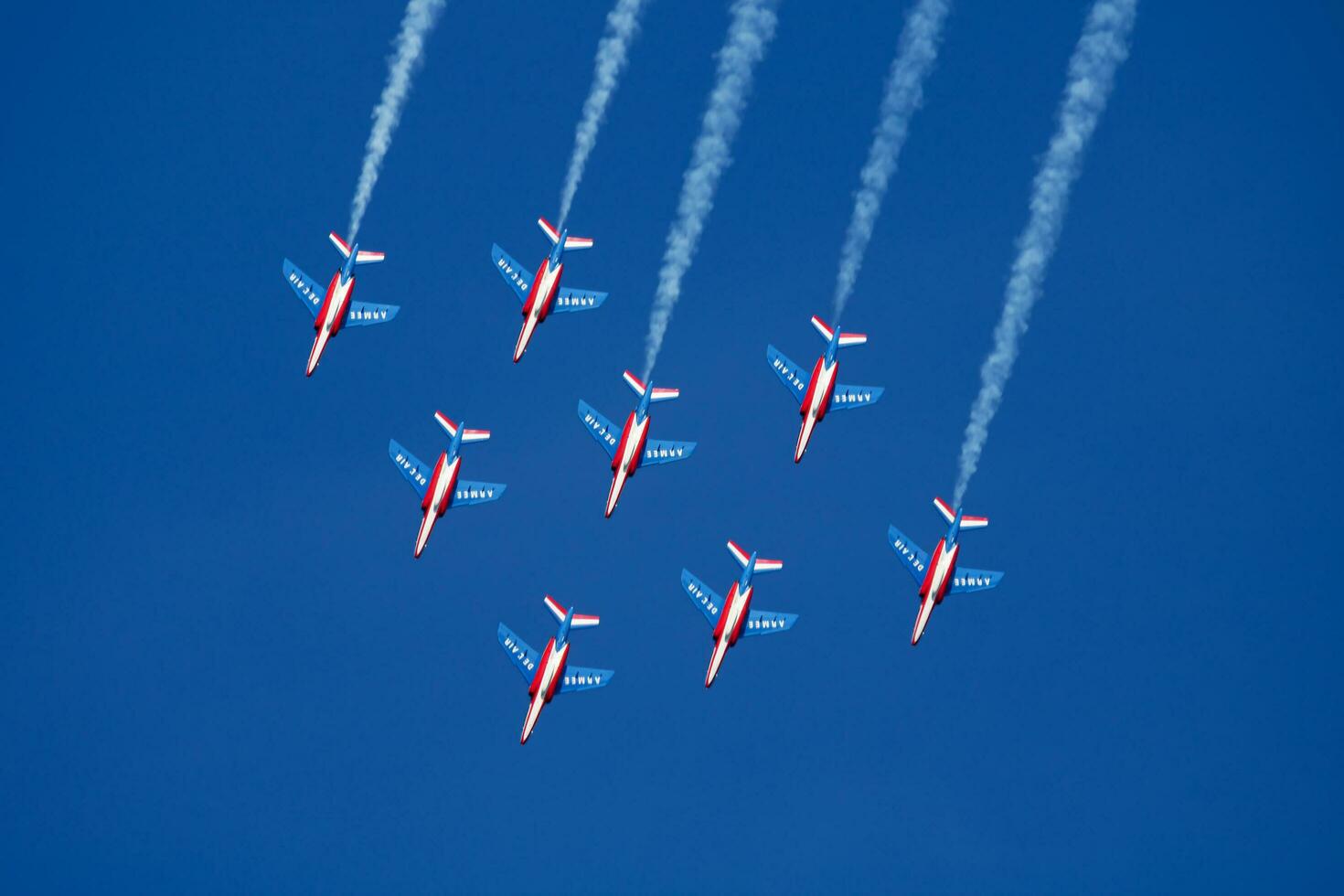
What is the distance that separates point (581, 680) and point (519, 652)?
246cm

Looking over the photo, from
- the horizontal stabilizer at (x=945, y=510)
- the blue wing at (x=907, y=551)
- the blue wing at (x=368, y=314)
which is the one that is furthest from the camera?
the blue wing at (x=368, y=314)

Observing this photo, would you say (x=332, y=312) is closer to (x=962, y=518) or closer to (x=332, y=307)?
(x=332, y=307)

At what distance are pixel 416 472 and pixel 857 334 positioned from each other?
659 inches

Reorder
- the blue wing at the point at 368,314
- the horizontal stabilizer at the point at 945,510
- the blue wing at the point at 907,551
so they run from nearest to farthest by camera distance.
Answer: the horizontal stabilizer at the point at 945,510
the blue wing at the point at 907,551
the blue wing at the point at 368,314

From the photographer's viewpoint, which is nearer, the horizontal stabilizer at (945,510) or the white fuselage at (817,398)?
the horizontal stabilizer at (945,510)

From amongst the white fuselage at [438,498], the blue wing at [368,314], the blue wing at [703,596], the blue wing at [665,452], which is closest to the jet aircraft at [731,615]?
the blue wing at [703,596]

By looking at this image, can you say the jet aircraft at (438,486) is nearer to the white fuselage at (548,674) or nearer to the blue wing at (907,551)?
the white fuselage at (548,674)

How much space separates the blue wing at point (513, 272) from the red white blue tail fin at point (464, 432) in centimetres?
558

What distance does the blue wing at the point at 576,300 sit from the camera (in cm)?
10456

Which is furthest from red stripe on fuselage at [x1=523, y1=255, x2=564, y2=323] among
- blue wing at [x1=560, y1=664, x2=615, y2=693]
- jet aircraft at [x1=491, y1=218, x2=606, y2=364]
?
blue wing at [x1=560, y1=664, x2=615, y2=693]

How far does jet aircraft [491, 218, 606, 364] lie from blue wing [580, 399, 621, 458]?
3.78m

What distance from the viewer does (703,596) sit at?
10312cm

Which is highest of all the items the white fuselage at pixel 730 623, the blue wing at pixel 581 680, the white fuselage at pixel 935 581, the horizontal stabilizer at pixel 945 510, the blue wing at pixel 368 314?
the horizontal stabilizer at pixel 945 510

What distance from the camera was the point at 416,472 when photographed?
104000 millimetres
